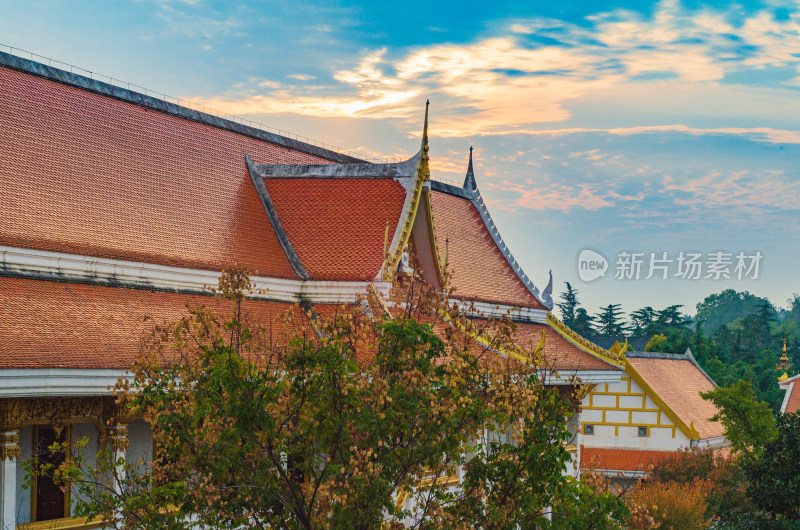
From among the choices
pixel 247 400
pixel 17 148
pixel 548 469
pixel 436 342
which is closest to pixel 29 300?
pixel 17 148

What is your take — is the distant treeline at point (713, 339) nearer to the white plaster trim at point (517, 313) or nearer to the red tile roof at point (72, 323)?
the white plaster trim at point (517, 313)

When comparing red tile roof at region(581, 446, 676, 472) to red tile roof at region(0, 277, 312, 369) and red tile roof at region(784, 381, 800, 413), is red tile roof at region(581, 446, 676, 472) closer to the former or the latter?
red tile roof at region(784, 381, 800, 413)

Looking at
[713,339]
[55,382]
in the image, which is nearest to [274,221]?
[55,382]

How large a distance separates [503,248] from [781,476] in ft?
35.0

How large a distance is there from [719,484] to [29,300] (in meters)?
23.5

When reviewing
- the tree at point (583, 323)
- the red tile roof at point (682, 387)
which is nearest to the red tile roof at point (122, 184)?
the red tile roof at point (682, 387)

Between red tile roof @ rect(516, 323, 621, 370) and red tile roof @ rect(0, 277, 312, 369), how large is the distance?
1189 cm

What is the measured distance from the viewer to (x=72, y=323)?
Result: 13.6 metres

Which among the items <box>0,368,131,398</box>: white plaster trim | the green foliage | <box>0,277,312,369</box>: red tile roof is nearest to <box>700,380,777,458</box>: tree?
the green foliage

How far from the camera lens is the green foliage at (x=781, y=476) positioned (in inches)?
852

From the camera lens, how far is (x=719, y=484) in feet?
98.1

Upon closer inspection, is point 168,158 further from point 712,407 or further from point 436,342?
point 712,407

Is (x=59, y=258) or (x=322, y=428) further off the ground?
(x=59, y=258)

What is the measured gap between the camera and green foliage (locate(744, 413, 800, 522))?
21.6m
